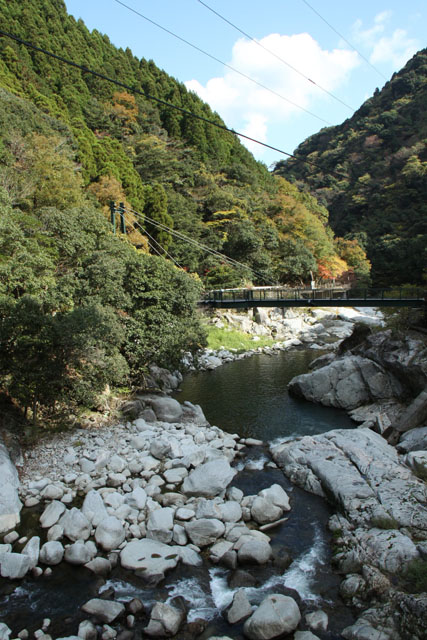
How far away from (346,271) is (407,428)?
25.5 metres

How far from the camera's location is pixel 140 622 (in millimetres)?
4426

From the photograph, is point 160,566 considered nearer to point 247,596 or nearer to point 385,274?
point 247,596

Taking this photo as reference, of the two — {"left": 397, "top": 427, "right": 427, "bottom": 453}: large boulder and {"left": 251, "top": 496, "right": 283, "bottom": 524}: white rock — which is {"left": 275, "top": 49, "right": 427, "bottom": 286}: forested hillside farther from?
{"left": 251, "top": 496, "right": 283, "bottom": 524}: white rock

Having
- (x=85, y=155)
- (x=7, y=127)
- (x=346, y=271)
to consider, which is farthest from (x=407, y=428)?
(x=346, y=271)

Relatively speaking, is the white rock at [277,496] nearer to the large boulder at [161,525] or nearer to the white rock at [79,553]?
the large boulder at [161,525]

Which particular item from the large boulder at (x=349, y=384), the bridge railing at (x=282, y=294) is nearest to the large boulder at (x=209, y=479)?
the large boulder at (x=349, y=384)

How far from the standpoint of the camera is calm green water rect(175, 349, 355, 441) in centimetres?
1052

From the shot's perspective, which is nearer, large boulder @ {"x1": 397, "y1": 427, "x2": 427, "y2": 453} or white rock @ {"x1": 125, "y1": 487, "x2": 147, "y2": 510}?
white rock @ {"x1": 125, "y1": 487, "x2": 147, "y2": 510}

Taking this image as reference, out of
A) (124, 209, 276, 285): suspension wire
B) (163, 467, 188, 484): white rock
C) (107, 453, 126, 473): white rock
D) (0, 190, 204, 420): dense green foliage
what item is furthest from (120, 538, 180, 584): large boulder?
(124, 209, 276, 285): suspension wire

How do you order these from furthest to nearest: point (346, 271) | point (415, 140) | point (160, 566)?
1. point (415, 140)
2. point (346, 271)
3. point (160, 566)

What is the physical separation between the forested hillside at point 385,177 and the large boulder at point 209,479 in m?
23.9

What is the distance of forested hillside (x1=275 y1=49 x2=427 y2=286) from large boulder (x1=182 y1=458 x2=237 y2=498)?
Answer: 23879mm

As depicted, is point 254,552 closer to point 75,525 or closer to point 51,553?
point 75,525

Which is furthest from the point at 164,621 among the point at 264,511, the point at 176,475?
the point at 176,475
